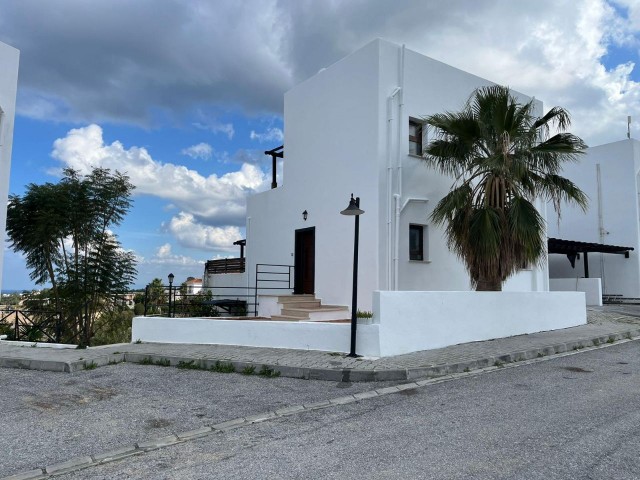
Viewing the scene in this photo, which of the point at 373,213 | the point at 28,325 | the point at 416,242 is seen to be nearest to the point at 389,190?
the point at 373,213

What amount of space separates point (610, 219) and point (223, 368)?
23721mm

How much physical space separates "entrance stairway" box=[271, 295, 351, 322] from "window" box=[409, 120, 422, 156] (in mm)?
4763

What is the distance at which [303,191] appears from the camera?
15.0 m

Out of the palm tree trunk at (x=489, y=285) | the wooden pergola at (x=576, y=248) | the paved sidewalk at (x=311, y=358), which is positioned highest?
the wooden pergola at (x=576, y=248)

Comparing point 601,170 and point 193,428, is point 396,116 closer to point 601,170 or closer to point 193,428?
point 193,428

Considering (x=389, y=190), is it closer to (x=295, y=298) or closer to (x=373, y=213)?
(x=373, y=213)

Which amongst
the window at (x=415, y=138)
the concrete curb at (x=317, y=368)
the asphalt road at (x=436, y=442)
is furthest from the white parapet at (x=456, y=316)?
the window at (x=415, y=138)

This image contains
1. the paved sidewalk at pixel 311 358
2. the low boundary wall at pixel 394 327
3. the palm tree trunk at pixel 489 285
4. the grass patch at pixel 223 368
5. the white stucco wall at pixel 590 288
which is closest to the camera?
the paved sidewalk at pixel 311 358

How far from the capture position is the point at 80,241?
14.6 meters

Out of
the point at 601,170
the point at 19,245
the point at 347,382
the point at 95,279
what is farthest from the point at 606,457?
the point at 601,170

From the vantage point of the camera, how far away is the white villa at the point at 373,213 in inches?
439

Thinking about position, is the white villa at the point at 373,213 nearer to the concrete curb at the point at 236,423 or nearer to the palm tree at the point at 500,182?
the palm tree at the point at 500,182

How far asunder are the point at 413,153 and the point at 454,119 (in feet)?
6.28

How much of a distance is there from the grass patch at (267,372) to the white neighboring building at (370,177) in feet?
16.1
